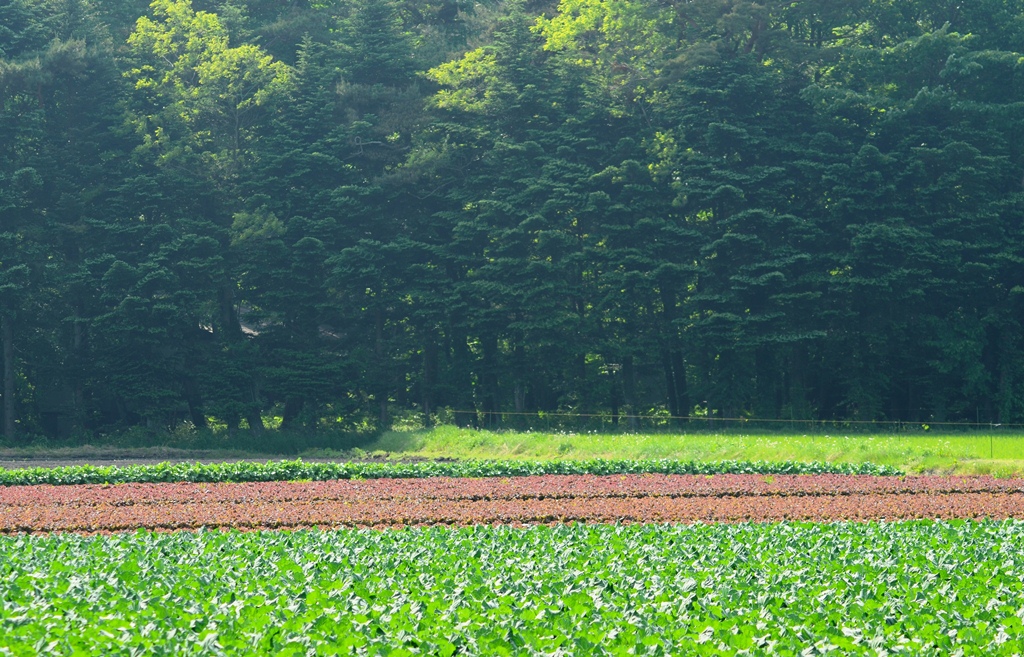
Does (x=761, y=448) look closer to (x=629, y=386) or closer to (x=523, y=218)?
(x=629, y=386)

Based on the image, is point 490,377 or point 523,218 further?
point 490,377

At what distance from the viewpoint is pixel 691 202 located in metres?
44.0

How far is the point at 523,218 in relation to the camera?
147 feet

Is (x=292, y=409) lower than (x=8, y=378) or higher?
→ lower

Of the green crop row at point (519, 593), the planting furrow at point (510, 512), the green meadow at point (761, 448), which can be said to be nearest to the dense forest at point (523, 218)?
the green meadow at point (761, 448)

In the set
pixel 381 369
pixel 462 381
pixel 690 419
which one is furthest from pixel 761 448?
pixel 381 369

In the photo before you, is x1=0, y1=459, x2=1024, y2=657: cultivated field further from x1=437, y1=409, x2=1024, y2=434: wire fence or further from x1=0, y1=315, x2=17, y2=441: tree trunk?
x1=0, y1=315, x2=17, y2=441: tree trunk

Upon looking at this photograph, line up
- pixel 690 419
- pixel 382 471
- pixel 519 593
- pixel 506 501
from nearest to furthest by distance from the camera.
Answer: pixel 519 593
pixel 506 501
pixel 382 471
pixel 690 419

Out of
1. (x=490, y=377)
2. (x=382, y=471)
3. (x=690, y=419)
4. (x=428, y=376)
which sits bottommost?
(x=382, y=471)

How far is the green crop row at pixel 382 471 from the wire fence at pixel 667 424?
36.5 feet

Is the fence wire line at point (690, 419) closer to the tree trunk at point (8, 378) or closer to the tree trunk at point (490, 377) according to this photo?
the tree trunk at point (490, 377)

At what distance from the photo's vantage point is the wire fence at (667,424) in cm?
3722

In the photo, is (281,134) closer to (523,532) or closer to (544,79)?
(544,79)

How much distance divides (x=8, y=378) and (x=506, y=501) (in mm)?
29241
